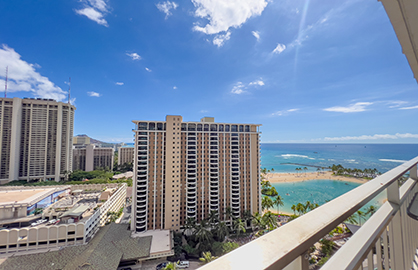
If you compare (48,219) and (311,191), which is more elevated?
(48,219)

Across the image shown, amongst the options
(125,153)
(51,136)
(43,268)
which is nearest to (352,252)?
(43,268)

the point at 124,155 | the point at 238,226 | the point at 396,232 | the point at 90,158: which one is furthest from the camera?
the point at 124,155

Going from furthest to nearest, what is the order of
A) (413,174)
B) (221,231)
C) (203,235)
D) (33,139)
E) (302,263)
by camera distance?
(33,139)
(221,231)
(203,235)
(413,174)
(302,263)

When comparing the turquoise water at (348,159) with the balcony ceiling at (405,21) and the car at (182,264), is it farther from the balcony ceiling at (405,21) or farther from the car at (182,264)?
the balcony ceiling at (405,21)

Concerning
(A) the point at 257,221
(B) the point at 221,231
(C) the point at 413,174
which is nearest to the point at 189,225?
(B) the point at 221,231

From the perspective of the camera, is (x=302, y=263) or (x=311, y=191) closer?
(x=302, y=263)

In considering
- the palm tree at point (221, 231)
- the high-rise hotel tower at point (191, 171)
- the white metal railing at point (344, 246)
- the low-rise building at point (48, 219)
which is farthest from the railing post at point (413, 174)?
the low-rise building at point (48, 219)

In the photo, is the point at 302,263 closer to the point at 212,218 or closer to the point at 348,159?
the point at 212,218
